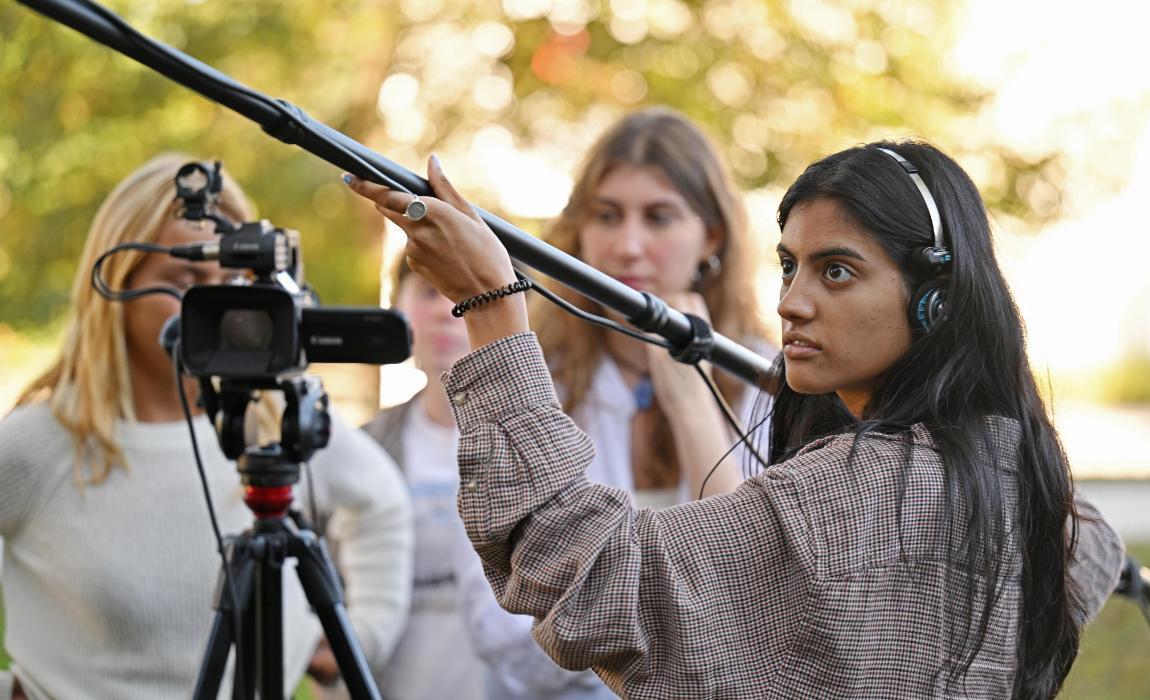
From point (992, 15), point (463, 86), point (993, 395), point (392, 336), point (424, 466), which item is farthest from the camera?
point (463, 86)

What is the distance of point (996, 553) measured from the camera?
5.23ft

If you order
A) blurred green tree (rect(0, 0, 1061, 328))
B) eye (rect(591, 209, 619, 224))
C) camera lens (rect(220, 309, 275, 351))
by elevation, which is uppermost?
blurred green tree (rect(0, 0, 1061, 328))

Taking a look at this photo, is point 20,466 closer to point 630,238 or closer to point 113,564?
point 113,564

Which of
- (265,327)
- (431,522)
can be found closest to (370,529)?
(431,522)

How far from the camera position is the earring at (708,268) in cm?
322

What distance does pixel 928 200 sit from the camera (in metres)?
1.71

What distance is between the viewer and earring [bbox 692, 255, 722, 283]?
322 cm

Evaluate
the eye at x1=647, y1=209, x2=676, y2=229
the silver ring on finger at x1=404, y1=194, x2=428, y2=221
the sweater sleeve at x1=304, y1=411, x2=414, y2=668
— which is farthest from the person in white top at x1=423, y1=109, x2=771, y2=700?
the silver ring on finger at x1=404, y1=194, x2=428, y2=221

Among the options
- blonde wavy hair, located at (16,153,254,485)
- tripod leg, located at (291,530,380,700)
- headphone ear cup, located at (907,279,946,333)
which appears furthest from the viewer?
blonde wavy hair, located at (16,153,254,485)

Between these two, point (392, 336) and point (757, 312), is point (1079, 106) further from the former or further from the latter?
point (392, 336)

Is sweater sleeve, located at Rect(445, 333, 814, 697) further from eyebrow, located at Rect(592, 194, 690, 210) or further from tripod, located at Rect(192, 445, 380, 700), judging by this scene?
eyebrow, located at Rect(592, 194, 690, 210)

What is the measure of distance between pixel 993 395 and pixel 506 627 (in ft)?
4.62

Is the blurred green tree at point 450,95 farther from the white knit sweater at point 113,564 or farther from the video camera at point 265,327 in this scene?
the video camera at point 265,327

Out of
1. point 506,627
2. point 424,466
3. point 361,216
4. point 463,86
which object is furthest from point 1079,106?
point 506,627
